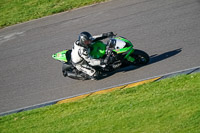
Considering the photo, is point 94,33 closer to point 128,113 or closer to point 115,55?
point 115,55

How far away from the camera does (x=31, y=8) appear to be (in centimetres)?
1881

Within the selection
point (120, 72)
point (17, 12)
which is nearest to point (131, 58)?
point (120, 72)

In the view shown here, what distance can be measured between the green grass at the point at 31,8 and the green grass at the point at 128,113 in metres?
7.63

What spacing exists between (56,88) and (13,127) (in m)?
2.22

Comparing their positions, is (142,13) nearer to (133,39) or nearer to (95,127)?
(133,39)

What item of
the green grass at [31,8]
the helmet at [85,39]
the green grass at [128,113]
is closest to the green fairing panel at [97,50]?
the helmet at [85,39]

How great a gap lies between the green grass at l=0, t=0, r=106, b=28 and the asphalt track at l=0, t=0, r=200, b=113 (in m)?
0.54

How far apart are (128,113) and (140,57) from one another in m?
2.72

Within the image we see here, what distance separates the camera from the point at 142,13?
15.1 meters

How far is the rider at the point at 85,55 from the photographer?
11.1m

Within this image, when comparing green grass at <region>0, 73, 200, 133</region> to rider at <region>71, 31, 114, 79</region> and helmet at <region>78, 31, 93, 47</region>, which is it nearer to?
rider at <region>71, 31, 114, 79</region>

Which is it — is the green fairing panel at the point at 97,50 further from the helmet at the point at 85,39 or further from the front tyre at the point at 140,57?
the front tyre at the point at 140,57

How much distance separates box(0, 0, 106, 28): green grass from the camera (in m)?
17.6

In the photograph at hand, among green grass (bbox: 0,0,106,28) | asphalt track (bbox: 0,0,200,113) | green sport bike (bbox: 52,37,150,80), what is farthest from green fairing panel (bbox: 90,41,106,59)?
green grass (bbox: 0,0,106,28)
